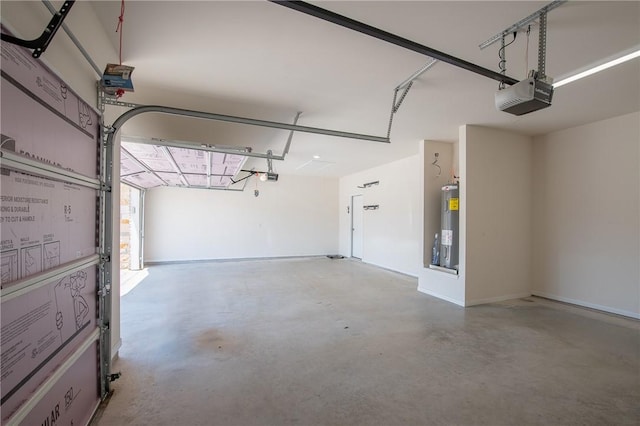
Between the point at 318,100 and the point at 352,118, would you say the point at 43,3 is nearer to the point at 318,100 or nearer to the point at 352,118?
the point at 318,100

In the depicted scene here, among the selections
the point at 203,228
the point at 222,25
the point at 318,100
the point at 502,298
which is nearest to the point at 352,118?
the point at 318,100

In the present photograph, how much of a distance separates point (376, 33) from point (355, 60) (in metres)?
0.59

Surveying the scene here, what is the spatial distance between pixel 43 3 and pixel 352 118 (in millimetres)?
3084

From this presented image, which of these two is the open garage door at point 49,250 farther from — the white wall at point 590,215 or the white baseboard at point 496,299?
the white wall at point 590,215

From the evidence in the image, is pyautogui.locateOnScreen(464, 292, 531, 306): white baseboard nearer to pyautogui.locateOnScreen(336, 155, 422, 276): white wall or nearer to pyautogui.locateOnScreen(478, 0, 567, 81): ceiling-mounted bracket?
pyautogui.locateOnScreen(336, 155, 422, 276): white wall

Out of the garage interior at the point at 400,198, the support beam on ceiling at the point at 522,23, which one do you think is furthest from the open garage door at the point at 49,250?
the support beam on ceiling at the point at 522,23

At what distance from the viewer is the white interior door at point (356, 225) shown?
8605 mm

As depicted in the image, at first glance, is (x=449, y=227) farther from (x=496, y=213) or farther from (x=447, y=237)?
(x=496, y=213)

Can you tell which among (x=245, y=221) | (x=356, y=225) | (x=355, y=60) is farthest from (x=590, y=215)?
(x=245, y=221)

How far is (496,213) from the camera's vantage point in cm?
441

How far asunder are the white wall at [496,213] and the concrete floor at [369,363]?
1.17 feet

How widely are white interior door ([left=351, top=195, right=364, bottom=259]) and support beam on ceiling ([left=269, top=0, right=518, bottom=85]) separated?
6.29 metres

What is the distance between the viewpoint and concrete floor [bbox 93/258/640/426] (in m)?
1.89

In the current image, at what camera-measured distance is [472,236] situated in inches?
164
